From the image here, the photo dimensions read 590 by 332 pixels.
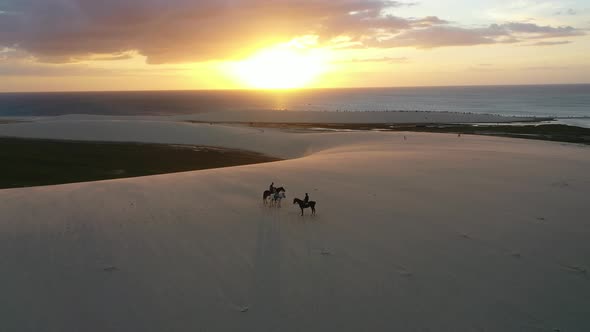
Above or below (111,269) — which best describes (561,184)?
above

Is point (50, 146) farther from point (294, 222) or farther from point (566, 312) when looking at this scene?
point (566, 312)

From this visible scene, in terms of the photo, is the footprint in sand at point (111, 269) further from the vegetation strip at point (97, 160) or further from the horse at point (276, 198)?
the vegetation strip at point (97, 160)

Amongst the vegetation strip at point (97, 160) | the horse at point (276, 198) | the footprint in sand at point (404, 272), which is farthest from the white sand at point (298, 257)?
the vegetation strip at point (97, 160)

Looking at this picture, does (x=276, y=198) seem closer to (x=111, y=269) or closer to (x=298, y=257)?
(x=298, y=257)

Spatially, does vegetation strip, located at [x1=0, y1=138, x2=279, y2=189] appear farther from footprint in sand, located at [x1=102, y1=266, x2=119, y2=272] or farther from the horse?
footprint in sand, located at [x1=102, y1=266, x2=119, y2=272]

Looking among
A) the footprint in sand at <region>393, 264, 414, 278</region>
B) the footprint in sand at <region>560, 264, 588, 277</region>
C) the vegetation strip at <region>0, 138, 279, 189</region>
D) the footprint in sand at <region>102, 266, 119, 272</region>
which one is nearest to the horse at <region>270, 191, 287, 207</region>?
the footprint in sand at <region>393, 264, 414, 278</region>

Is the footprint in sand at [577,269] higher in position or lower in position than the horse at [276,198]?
lower

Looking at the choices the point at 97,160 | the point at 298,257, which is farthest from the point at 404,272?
the point at 97,160

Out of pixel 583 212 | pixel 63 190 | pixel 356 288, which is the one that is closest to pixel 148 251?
pixel 356 288

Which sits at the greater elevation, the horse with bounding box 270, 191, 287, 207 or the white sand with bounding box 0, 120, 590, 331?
the horse with bounding box 270, 191, 287, 207
